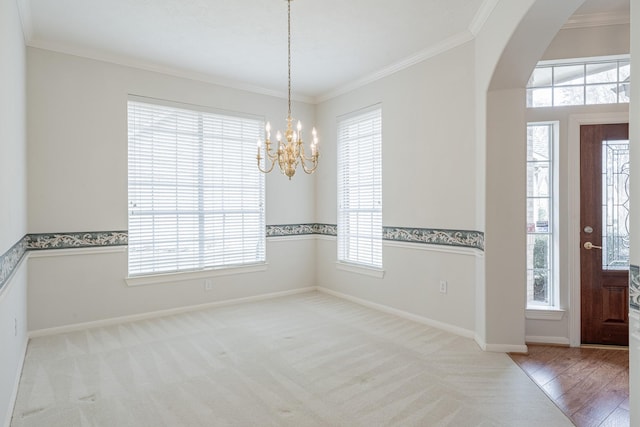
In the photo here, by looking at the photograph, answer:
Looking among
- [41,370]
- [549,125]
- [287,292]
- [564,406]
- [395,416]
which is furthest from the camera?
[287,292]

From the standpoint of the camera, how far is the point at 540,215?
365 centimetres

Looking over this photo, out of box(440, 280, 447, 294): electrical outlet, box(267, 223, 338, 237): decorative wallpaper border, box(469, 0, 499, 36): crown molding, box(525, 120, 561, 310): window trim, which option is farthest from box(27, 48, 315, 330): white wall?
box(525, 120, 561, 310): window trim

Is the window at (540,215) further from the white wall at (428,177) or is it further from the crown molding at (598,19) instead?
the crown molding at (598,19)

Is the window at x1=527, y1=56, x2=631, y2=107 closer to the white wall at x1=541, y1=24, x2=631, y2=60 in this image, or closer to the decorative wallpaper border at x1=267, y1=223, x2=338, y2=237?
the white wall at x1=541, y1=24, x2=631, y2=60

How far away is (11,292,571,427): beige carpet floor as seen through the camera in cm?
231

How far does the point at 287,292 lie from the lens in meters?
5.54

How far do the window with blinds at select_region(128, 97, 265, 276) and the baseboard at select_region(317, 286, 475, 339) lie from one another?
129 centimetres

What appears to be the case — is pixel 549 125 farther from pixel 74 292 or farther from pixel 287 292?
pixel 74 292

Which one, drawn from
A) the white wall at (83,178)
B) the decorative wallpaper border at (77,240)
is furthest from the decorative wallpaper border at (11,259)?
the white wall at (83,178)

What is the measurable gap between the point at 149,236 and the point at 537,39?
170 inches

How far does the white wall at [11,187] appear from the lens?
2.25 meters

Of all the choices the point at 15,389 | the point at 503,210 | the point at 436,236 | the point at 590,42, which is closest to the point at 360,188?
the point at 436,236

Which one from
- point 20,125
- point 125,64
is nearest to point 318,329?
point 20,125

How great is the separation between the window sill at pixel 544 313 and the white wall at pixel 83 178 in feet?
12.4
